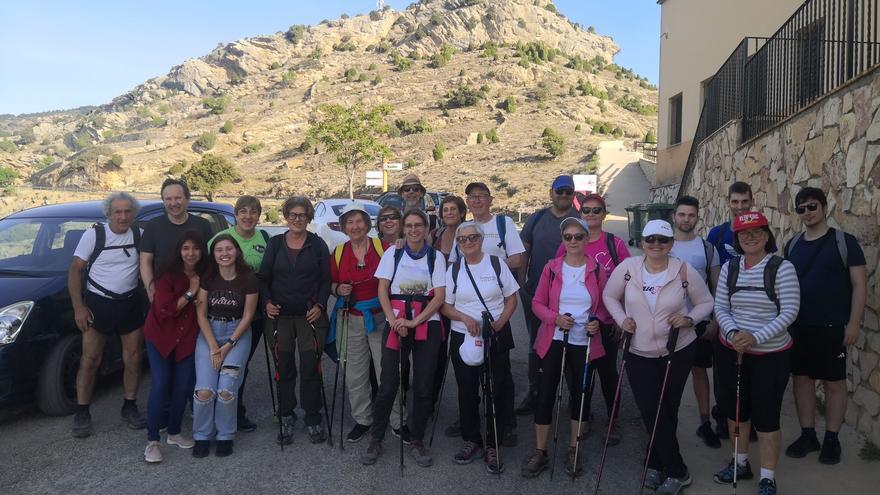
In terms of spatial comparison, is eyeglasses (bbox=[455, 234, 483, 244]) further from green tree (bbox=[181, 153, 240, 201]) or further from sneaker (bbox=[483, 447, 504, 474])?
green tree (bbox=[181, 153, 240, 201])

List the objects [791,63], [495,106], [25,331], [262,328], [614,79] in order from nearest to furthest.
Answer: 1. [25,331]
2. [262,328]
3. [791,63]
4. [495,106]
5. [614,79]

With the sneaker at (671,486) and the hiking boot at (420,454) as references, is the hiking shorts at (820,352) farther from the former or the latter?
the hiking boot at (420,454)

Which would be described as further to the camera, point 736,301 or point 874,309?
point 874,309

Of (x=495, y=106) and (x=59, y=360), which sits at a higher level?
(x=495, y=106)

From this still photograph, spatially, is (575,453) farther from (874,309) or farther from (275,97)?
(275,97)

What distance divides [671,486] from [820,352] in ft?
4.46

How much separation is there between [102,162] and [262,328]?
62.1m

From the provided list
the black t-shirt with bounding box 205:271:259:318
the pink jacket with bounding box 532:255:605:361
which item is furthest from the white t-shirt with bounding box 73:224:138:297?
the pink jacket with bounding box 532:255:605:361

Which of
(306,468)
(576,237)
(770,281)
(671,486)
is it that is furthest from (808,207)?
(306,468)

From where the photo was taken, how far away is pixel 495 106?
222 feet

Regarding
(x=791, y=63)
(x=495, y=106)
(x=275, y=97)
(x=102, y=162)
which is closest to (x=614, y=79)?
(x=495, y=106)

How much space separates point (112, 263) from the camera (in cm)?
472

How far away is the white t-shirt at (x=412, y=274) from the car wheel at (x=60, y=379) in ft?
9.04

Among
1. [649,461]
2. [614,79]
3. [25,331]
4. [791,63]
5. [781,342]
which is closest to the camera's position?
[781,342]
